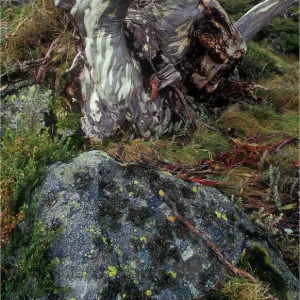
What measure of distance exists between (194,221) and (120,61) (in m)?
1.80


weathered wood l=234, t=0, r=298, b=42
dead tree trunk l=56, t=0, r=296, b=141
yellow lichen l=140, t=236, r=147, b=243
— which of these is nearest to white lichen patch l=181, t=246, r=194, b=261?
yellow lichen l=140, t=236, r=147, b=243

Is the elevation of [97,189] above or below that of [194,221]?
above

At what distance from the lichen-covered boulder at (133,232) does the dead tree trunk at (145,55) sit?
3.31 ft

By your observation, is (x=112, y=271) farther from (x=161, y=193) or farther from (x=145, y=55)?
(x=145, y=55)

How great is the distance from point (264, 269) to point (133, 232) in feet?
2.81

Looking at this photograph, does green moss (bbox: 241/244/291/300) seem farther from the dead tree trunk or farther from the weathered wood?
the weathered wood

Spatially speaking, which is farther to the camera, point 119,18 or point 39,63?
point 39,63

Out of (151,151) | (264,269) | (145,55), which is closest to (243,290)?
(264,269)

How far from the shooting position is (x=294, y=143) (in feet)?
12.7

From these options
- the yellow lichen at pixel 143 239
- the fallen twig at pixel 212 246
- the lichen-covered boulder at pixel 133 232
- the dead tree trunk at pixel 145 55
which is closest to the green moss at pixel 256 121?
the dead tree trunk at pixel 145 55

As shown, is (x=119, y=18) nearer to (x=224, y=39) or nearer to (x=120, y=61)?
(x=120, y=61)

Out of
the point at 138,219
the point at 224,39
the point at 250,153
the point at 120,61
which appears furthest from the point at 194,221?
the point at 224,39

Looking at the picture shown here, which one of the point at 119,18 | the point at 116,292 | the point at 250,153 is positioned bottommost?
the point at 250,153

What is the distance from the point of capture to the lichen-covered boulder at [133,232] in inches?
70.9
